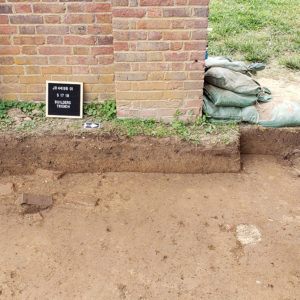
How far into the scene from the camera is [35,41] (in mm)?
3379

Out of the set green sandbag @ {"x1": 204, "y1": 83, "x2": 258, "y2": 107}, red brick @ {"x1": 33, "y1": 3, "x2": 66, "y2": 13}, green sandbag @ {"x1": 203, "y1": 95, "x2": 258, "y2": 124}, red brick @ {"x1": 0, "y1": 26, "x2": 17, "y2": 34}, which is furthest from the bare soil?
red brick @ {"x1": 33, "y1": 3, "x2": 66, "y2": 13}

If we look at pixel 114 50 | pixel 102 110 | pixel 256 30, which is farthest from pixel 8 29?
pixel 256 30

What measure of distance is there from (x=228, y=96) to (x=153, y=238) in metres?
1.77

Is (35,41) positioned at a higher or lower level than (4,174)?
higher

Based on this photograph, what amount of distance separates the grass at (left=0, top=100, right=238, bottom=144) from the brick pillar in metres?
0.10

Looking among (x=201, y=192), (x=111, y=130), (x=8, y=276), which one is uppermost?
(x=111, y=130)

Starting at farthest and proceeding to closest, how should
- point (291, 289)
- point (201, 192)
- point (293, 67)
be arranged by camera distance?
1. point (293, 67)
2. point (201, 192)
3. point (291, 289)

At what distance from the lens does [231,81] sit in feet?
12.2

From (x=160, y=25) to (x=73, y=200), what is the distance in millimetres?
1810

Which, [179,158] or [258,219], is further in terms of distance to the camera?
[179,158]

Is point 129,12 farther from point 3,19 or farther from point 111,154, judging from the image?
point 111,154

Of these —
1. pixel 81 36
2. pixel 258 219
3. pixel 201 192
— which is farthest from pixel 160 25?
pixel 258 219

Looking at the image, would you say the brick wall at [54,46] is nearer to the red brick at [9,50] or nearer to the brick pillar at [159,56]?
the red brick at [9,50]

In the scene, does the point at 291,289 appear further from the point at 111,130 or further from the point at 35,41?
the point at 35,41
